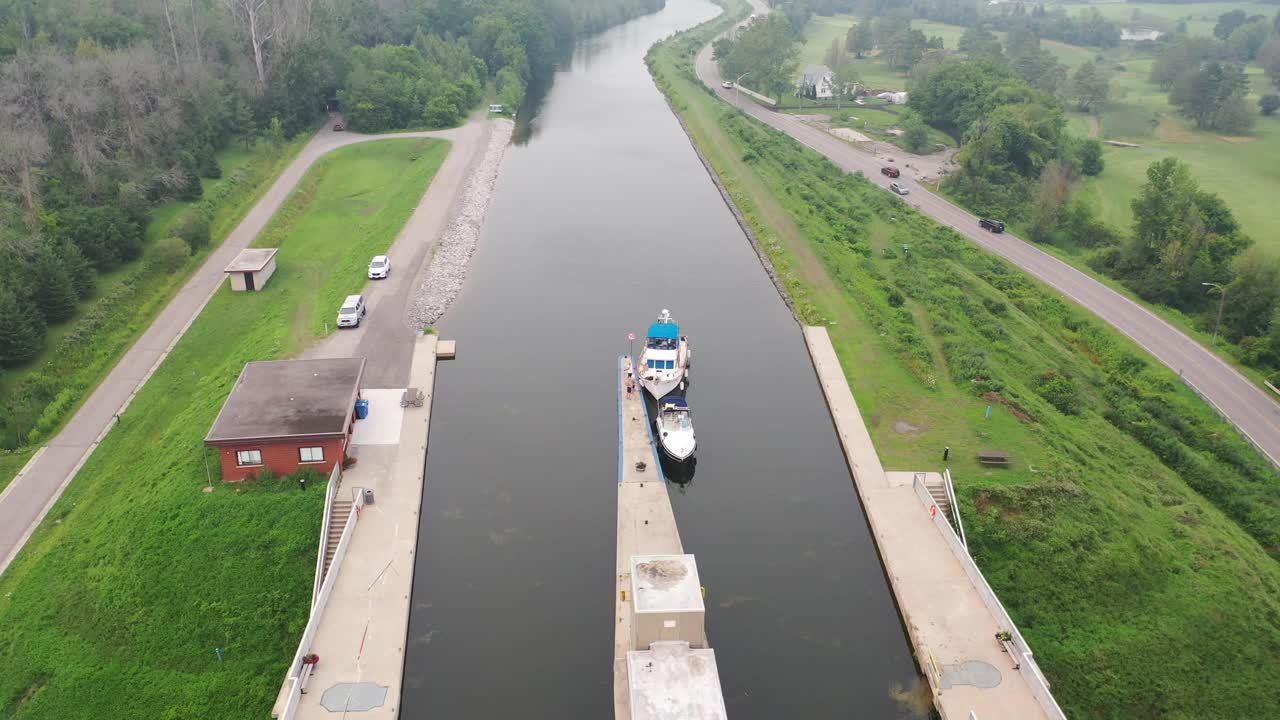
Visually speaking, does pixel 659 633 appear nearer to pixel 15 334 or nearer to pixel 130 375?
pixel 130 375

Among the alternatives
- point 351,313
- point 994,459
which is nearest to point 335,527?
point 351,313

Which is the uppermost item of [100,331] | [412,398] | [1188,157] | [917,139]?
[917,139]

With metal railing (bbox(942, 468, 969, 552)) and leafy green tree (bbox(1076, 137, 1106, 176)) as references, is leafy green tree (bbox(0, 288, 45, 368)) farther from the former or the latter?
leafy green tree (bbox(1076, 137, 1106, 176))

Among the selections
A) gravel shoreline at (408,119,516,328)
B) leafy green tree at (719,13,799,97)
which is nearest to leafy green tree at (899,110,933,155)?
leafy green tree at (719,13,799,97)

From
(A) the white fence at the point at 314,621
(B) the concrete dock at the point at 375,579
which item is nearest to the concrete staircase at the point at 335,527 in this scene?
(A) the white fence at the point at 314,621

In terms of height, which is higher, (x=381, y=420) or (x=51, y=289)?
(x=51, y=289)

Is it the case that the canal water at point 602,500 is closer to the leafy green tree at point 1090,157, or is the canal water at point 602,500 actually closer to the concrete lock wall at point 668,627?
the concrete lock wall at point 668,627
